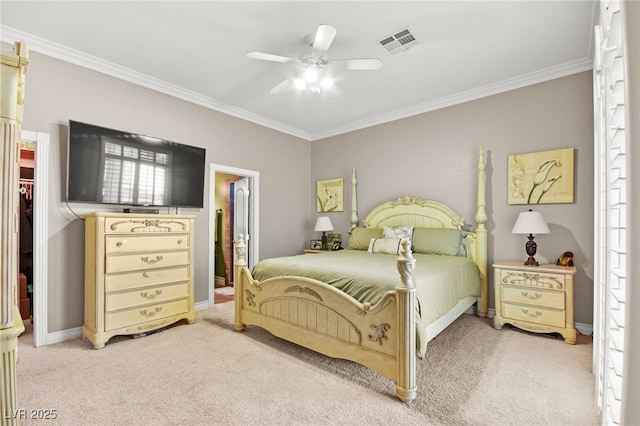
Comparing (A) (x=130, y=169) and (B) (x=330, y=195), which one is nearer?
(A) (x=130, y=169)

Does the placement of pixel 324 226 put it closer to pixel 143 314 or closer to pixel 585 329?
pixel 143 314

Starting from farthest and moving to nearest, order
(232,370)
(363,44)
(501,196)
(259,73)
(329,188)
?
(329,188) → (501,196) → (259,73) → (363,44) → (232,370)

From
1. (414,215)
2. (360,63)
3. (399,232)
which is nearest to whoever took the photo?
(360,63)

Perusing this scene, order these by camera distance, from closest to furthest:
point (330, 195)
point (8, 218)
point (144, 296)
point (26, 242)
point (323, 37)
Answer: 1. point (8, 218)
2. point (323, 37)
3. point (144, 296)
4. point (26, 242)
5. point (330, 195)

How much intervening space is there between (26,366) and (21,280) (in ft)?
5.53

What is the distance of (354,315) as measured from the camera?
87.7 inches

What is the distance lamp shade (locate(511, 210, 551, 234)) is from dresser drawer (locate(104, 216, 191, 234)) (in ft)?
11.2

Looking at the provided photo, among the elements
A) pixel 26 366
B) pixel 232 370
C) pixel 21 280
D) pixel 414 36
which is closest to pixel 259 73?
pixel 414 36

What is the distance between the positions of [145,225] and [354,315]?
2.20m

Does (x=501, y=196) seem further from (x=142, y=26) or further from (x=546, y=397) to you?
(x=142, y=26)

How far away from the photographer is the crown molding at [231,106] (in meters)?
2.83

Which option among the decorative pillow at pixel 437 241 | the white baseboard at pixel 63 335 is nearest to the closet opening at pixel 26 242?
the white baseboard at pixel 63 335

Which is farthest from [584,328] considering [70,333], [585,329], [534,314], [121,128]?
[121,128]

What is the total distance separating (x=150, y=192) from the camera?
11.3ft
